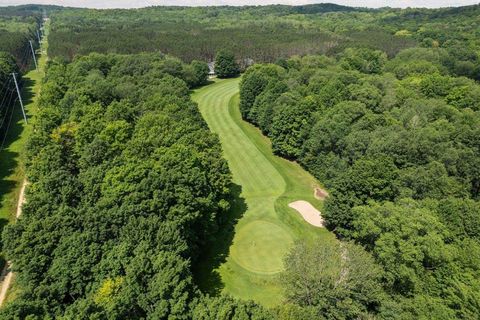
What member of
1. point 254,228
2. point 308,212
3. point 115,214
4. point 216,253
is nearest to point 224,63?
point 308,212

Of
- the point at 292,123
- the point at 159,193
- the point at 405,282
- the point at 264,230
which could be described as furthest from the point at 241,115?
the point at 405,282

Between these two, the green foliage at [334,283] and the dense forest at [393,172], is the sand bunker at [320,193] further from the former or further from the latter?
the green foliage at [334,283]

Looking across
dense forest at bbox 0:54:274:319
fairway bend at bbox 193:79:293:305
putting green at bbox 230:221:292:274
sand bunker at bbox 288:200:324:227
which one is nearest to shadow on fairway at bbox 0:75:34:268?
dense forest at bbox 0:54:274:319

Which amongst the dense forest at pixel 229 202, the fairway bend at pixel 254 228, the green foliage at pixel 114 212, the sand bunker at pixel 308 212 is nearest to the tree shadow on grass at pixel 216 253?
the fairway bend at pixel 254 228

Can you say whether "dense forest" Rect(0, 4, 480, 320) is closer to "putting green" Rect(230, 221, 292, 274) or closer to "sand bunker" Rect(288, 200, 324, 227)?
"sand bunker" Rect(288, 200, 324, 227)

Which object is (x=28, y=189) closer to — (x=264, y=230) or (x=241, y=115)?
(x=264, y=230)

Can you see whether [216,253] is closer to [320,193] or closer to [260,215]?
[260,215]
